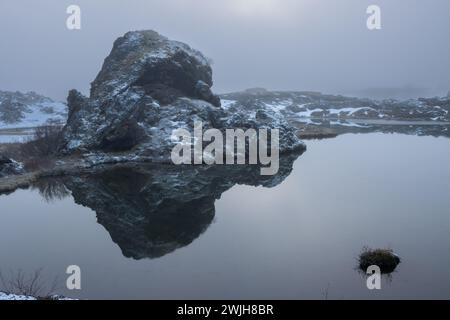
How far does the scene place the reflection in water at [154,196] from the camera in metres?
27.0

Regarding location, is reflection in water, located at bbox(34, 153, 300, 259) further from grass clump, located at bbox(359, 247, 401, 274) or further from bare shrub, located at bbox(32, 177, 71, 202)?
grass clump, located at bbox(359, 247, 401, 274)

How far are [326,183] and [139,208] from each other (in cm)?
1975

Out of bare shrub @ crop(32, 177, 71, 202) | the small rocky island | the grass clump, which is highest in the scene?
the small rocky island

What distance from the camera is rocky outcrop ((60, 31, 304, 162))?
66.2 meters

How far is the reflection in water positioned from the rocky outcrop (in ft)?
30.3

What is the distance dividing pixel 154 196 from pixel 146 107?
36.4m

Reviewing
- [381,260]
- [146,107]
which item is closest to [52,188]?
[146,107]

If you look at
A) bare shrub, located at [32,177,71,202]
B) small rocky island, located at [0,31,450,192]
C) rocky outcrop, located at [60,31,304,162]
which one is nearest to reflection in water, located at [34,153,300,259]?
bare shrub, located at [32,177,71,202]

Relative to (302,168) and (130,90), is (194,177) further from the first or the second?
(130,90)

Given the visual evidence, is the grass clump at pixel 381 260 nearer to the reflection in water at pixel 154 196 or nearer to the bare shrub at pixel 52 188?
the reflection in water at pixel 154 196

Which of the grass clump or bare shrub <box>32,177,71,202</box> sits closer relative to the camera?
the grass clump

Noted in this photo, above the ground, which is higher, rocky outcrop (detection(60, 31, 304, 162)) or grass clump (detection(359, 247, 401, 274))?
rocky outcrop (detection(60, 31, 304, 162))

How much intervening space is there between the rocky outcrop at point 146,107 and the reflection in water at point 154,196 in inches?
364

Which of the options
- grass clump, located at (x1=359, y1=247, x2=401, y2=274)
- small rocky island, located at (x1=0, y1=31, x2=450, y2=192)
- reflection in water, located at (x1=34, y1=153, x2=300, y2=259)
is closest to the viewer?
grass clump, located at (x1=359, y1=247, x2=401, y2=274)
